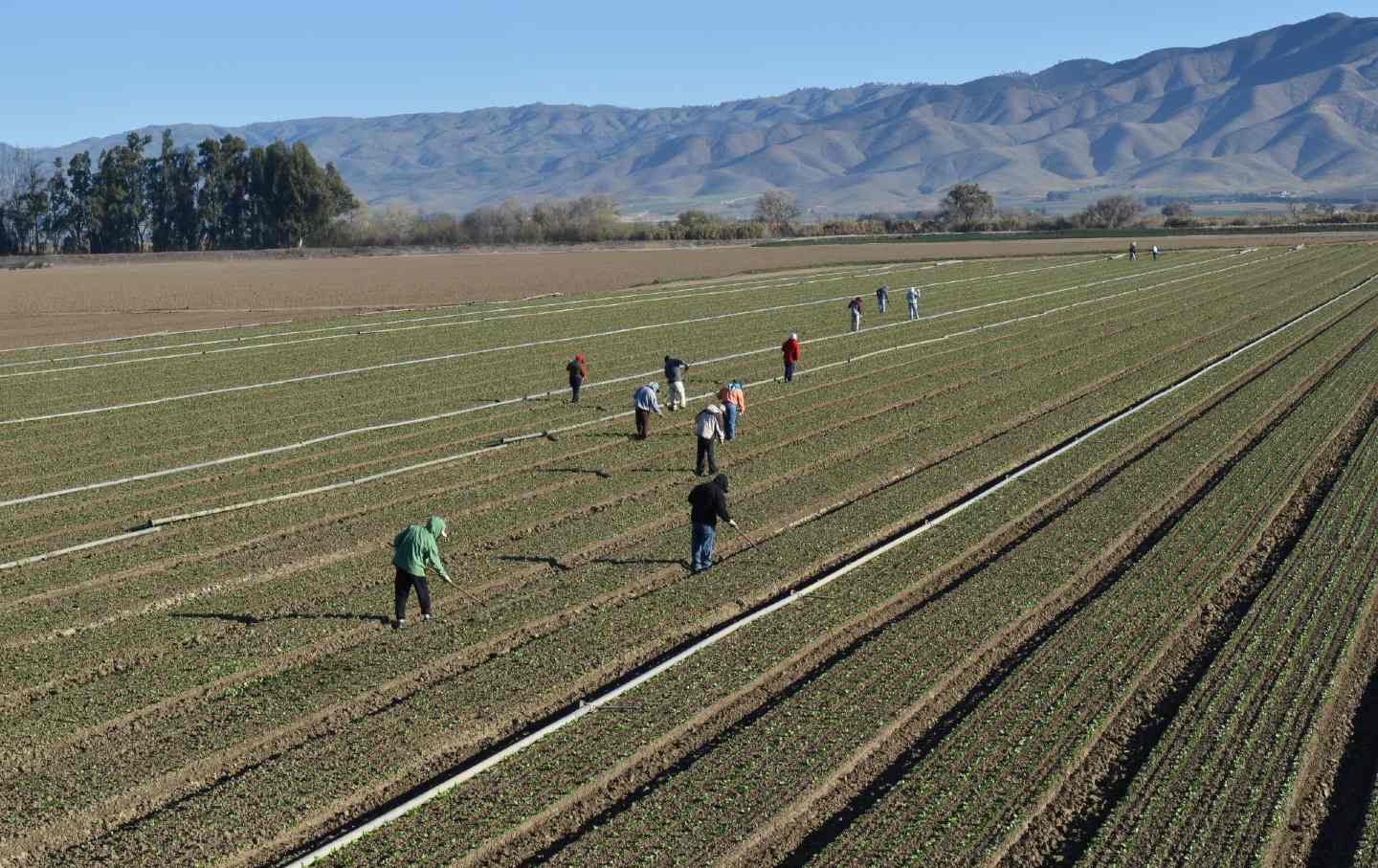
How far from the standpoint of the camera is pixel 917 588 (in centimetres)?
1669

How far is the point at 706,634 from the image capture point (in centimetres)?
1529

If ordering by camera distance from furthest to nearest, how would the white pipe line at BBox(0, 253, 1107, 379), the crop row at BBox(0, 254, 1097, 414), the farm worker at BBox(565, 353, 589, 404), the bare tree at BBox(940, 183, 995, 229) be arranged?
the bare tree at BBox(940, 183, 995, 229) < the white pipe line at BBox(0, 253, 1107, 379) < the crop row at BBox(0, 254, 1097, 414) < the farm worker at BBox(565, 353, 589, 404)

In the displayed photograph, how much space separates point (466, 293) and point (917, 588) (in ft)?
195

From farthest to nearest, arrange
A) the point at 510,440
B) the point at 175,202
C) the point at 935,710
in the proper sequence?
the point at 175,202 < the point at 510,440 < the point at 935,710

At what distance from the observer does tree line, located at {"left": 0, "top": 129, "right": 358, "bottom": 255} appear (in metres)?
137

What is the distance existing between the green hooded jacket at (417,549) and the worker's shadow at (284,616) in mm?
1191

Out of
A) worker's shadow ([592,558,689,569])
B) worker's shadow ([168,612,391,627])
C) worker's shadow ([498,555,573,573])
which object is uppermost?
worker's shadow ([592,558,689,569])

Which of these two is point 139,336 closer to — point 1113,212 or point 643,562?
point 643,562

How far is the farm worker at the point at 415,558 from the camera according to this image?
49.2 feet

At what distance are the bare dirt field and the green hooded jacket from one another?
42.0 m

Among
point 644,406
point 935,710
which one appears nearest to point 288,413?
point 644,406

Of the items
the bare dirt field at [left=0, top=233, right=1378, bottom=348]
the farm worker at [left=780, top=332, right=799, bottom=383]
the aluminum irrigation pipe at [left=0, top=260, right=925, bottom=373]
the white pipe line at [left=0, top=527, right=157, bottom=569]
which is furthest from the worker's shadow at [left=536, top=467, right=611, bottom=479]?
the bare dirt field at [left=0, top=233, right=1378, bottom=348]

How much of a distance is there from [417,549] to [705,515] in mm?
3866

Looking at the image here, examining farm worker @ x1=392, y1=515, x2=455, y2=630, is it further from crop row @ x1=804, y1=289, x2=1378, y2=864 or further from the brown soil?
crop row @ x1=804, y1=289, x2=1378, y2=864
